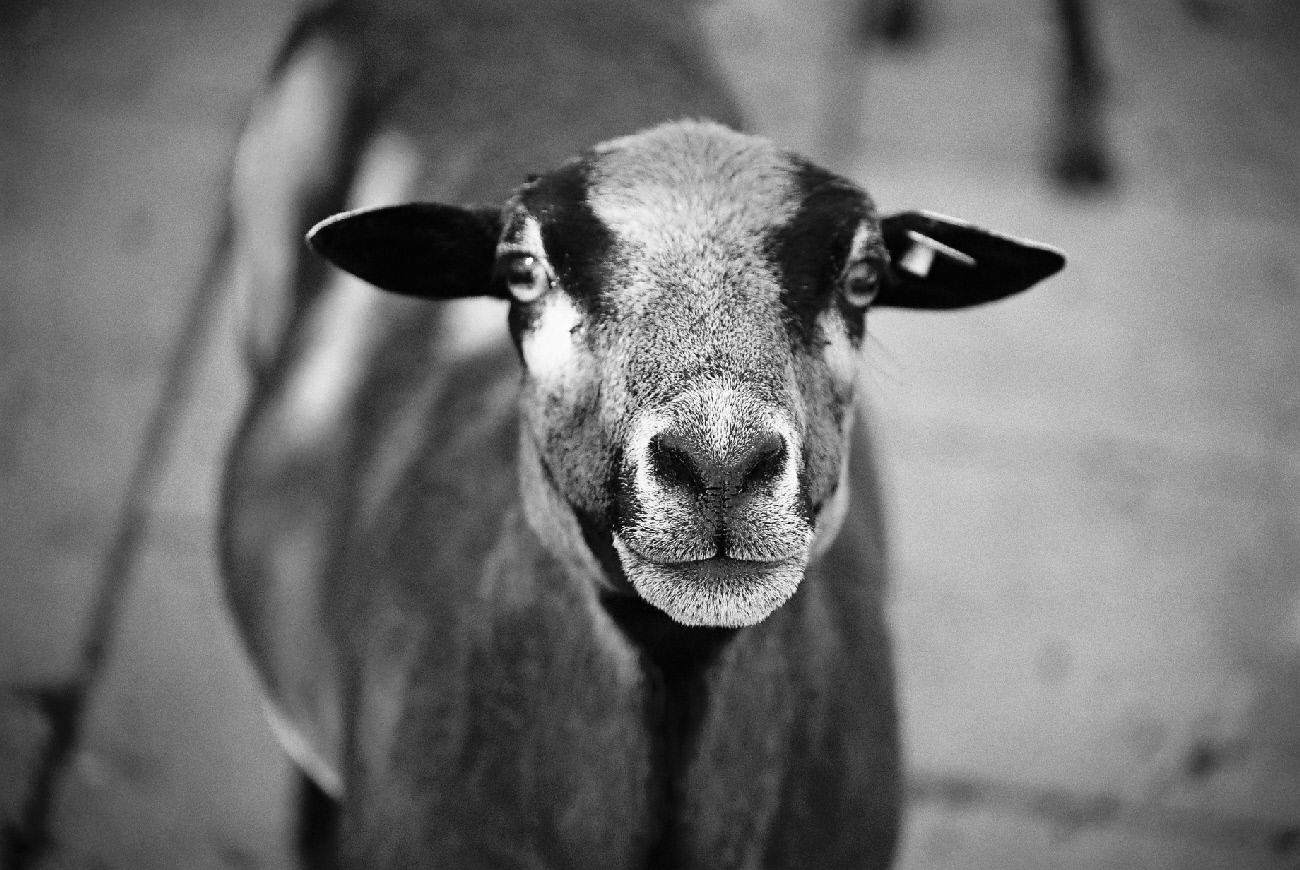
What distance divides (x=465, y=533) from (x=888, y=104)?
3.49 meters

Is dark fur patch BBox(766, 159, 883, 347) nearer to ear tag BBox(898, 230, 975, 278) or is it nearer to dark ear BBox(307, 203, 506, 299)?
ear tag BBox(898, 230, 975, 278)

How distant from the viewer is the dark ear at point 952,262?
1.89 meters

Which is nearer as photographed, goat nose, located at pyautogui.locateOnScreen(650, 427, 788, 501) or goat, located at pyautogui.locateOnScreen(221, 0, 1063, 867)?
goat nose, located at pyautogui.locateOnScreen(650, 427, 788, 501)

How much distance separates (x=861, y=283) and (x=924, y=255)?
23 cm

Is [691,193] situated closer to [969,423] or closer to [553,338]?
[553,338]

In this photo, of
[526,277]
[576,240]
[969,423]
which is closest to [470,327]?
[526,277]

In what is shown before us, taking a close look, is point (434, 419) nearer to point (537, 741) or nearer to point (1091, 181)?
point (537, 741)

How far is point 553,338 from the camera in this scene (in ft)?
5.49

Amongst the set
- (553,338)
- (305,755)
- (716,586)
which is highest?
(553,338)

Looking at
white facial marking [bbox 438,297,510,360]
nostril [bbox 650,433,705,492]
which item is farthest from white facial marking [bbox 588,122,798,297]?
white facial marking [bbox 438,297,510,360]

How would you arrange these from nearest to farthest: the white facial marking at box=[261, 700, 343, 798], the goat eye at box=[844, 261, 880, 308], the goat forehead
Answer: the goat forehead → the goat eye at box=[844, 261, 880, 308] → the white facial marking at box=[261, 700, 343, 798]

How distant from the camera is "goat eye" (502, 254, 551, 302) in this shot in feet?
5.55

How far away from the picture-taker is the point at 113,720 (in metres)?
3.16

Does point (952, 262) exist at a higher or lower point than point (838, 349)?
higher
